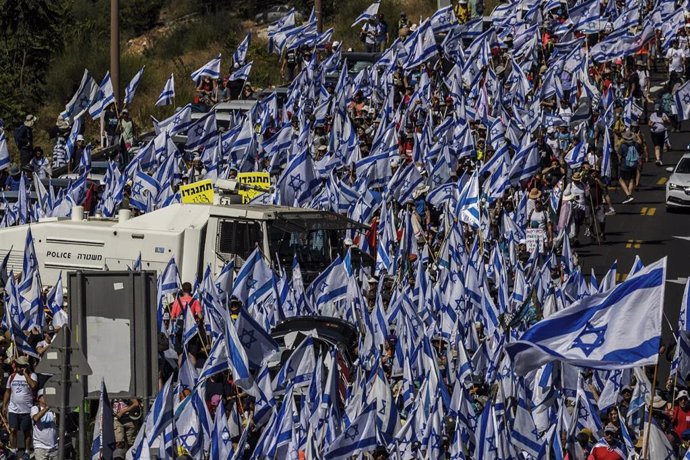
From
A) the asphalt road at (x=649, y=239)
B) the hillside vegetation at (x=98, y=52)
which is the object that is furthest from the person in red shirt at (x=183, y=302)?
the hillside vegetation at (x=98, y=52)

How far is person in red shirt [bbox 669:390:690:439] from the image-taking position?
23.5 m

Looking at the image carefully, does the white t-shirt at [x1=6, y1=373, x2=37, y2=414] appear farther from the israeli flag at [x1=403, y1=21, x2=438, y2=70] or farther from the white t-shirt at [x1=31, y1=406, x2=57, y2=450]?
the israeli flag at [x1=403, y1=21, x2=438, y2=70]

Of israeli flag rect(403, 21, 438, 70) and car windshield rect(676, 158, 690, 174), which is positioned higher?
israeli flag rect(403, 21, 438, 70)

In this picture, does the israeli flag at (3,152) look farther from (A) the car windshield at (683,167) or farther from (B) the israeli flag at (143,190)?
(A) the car windshield at (683,167)

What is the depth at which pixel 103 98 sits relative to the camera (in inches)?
1613

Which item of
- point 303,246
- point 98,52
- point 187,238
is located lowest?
point 303,246

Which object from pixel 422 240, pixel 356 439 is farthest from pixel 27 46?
pixel 356 439

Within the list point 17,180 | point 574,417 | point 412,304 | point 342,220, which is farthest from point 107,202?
point 574,417

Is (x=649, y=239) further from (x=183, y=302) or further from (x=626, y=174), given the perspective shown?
(x=183, y=302)

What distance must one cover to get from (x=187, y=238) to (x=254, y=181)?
11.7ft

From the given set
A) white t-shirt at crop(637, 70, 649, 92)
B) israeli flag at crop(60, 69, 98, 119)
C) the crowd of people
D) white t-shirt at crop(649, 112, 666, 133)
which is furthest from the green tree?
white t-shirt at crop(649, 112, 666, 133)

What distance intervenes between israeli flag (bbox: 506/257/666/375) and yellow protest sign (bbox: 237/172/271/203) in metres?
17.1

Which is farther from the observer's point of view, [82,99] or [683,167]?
[82,99]

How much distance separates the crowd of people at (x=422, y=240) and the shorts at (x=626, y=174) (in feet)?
0.20
